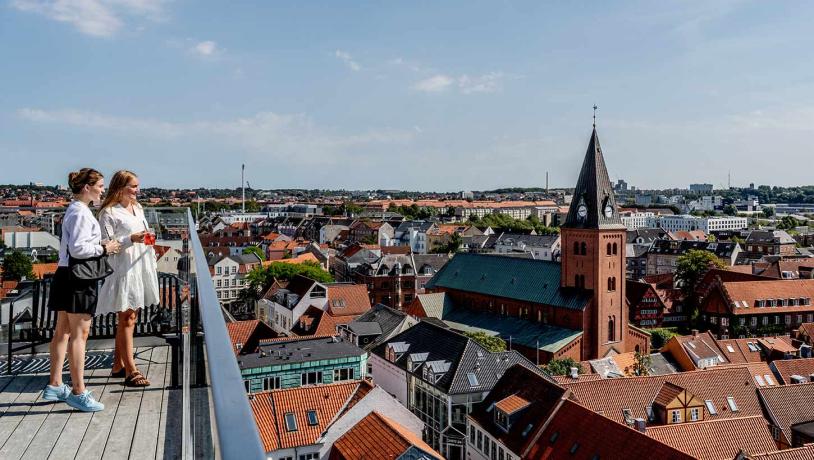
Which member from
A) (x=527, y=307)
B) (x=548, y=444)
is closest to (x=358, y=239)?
(x=527, y=307)

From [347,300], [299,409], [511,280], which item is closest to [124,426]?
[299,409]

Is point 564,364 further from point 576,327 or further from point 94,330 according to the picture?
point 94,330

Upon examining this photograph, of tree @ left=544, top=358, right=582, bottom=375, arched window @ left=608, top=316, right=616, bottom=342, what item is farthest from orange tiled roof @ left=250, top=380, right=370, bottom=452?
arched window @ left=608, top=316, right=616, bottom=342

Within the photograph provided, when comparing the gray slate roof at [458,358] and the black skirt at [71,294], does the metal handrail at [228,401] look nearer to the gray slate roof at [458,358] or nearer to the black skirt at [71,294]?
the black skirt at [71,294]

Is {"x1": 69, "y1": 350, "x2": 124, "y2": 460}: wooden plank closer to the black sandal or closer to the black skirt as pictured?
the black sandal

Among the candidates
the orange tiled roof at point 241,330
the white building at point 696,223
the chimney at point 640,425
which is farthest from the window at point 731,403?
the white building at point 696,223

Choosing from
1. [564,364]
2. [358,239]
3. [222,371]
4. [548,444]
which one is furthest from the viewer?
[358,239]
